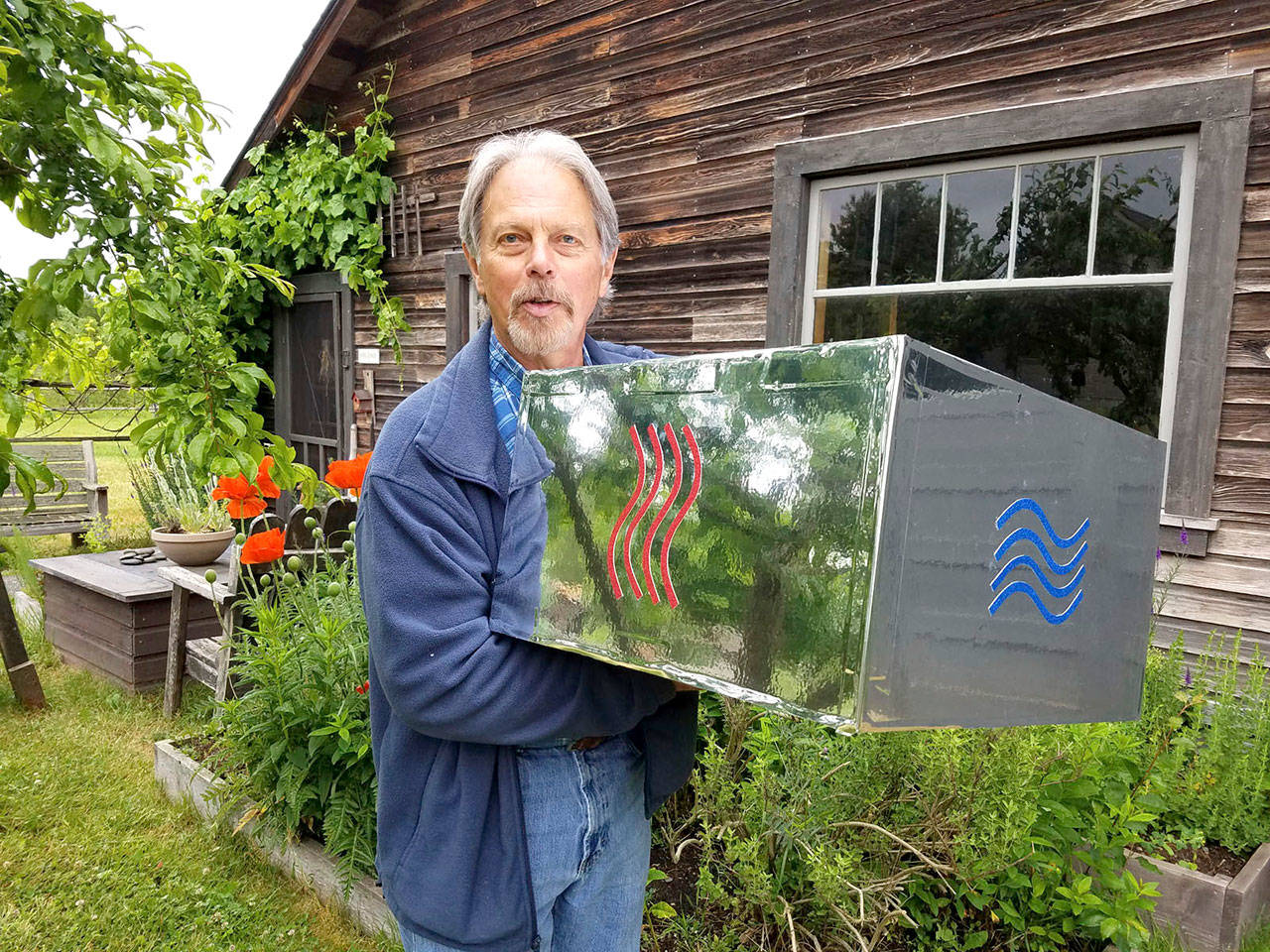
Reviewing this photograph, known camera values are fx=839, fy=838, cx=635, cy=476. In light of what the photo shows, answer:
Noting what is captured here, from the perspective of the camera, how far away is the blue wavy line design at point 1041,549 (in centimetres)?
76

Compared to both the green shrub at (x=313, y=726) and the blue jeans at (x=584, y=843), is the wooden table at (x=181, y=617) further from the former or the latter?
the blue jeans at (x=584, y=843)

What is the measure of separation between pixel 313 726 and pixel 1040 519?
2.19 m

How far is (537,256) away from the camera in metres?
1.18

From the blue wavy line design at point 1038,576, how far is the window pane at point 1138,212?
106 inches

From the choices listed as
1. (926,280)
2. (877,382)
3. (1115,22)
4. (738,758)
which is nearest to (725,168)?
(926,280)

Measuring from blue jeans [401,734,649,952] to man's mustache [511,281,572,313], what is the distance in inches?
25.1

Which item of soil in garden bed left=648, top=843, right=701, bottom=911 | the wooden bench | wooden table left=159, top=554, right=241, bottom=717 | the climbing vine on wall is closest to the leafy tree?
soil in garden bed left=648, top=843, right=701, bottom=911

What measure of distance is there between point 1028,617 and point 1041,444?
0.54 ft

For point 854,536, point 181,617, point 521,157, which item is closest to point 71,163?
point 521,157

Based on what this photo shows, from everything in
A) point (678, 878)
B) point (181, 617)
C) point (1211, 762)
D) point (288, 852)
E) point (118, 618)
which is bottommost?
point (288, 852)

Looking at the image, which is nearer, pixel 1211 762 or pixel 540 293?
pixel 540 293

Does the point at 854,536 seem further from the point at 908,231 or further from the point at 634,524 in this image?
the point at 908,231

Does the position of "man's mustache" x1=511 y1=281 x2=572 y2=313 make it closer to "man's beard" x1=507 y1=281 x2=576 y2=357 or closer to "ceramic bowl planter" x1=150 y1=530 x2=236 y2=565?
"man's beard" x1=507 y1=281 x2=576 y2=357

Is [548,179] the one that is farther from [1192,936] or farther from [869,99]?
[869,99]
